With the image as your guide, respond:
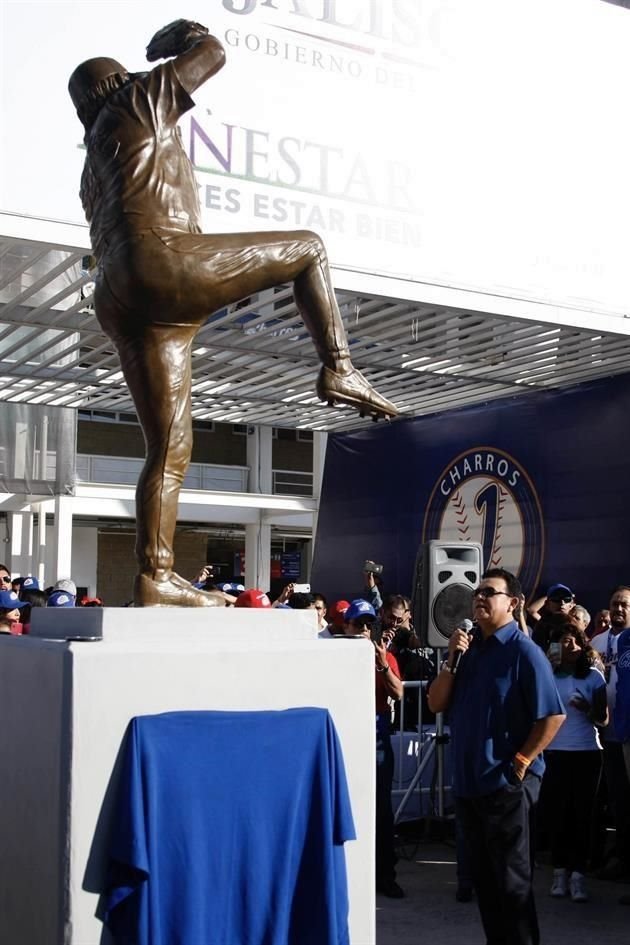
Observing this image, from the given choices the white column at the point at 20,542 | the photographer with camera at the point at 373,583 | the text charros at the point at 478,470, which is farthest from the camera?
the white column at the point at 20,542

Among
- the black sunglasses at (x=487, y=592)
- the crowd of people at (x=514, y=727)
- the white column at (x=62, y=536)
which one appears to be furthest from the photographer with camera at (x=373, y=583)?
the white column at (x=62, y=536)

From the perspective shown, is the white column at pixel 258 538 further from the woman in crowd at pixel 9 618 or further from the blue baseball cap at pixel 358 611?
the blue baseball cap at pixel 358 611

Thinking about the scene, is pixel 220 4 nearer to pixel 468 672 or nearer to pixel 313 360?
pixel 313 360

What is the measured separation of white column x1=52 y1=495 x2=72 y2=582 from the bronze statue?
1414 centimetres

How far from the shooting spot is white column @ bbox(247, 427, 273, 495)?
23469mm

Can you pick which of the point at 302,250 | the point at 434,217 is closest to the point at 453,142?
the point at 434,217

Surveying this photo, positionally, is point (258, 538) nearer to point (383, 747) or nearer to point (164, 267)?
point (383, 747)

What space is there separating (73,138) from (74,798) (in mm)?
4772

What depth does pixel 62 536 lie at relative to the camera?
17.0 meters

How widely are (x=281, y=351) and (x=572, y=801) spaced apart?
492 centimetres

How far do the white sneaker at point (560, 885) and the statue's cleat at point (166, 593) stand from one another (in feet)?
11.7

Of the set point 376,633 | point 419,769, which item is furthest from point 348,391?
point 419,769

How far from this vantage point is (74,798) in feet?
8.45

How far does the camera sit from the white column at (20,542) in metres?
19.3
